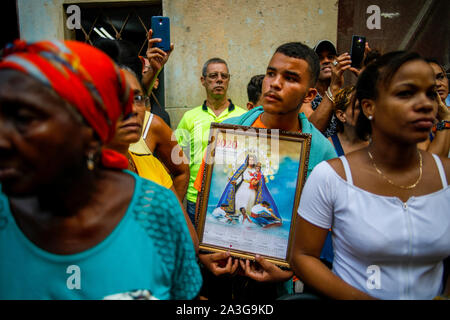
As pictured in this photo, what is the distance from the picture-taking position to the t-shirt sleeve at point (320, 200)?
1.69m

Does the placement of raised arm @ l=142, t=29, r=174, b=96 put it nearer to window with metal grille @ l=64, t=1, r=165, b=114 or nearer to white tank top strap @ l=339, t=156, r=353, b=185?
white tank top strap @ l=339, t=156, r=353, b=185

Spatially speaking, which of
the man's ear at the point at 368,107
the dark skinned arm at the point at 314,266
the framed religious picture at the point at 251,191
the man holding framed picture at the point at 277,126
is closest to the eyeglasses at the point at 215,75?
the man holding framed picture at the point at 277,126

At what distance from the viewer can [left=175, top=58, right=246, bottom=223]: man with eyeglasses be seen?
4.27 meters

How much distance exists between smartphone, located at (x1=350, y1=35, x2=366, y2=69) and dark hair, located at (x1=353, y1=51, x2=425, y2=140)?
3.94 feet

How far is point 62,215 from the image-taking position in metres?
1.13

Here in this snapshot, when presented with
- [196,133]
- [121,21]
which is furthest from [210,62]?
[121,21]

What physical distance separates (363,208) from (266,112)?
1.05m

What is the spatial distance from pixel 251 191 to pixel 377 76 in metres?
0.98

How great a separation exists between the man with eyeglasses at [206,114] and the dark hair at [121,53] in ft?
6.25

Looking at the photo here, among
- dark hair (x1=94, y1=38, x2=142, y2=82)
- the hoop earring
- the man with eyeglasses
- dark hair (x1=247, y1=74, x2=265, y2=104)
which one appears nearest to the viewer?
the hoop earring

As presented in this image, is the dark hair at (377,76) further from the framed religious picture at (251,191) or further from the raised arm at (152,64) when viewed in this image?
the raised arm at (152,64)

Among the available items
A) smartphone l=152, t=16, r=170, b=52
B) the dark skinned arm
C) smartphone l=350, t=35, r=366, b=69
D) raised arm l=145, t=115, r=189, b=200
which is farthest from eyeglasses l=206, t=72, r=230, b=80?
the dark skinned arm
